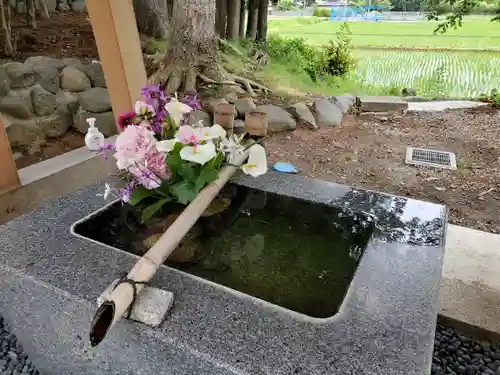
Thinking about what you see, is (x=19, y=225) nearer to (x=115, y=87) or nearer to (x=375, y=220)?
(x=375, y=220)

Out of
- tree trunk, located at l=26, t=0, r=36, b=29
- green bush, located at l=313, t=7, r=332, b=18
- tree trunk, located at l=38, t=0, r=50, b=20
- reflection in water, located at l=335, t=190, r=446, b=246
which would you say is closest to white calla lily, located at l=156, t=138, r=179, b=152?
reflection in water, located at l=335, t=190, r=446, b=246

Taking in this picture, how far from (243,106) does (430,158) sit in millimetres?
1916

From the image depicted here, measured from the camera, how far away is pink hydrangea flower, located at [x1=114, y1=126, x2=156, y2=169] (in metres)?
1.06

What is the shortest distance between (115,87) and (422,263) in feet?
6.92

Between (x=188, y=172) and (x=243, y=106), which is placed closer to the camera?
(x=188, y=172)

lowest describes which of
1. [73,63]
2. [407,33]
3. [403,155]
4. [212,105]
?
[403,155]

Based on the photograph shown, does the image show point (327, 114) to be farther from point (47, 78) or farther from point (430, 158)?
point (47, 78)

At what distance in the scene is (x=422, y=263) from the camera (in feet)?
3.57

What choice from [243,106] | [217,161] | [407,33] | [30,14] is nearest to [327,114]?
[243,106]

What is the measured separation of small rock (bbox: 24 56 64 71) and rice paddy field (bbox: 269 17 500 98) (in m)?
5.18

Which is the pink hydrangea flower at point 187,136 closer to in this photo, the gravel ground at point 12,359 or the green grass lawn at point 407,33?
the gravel ground at point 12,359

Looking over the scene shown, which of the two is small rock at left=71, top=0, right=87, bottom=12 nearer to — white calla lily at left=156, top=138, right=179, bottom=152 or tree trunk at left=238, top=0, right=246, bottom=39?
tree trunk at left=238, top=0, right=246, bottom=39

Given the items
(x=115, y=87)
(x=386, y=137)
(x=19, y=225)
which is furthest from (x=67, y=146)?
(x=386, y=137)

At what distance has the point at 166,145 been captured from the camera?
3.57 ft
